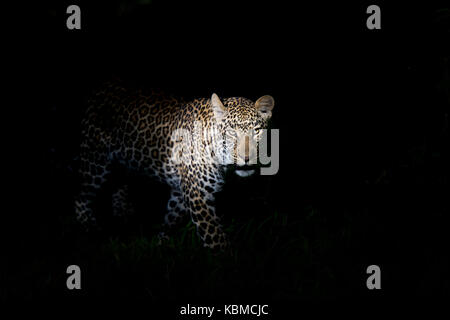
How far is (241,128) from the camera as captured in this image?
5207mm

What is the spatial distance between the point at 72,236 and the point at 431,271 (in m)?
3.22

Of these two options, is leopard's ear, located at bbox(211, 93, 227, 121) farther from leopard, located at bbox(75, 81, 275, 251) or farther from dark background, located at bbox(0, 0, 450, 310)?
dark background, located at bbox(0, 0, 450, 310)

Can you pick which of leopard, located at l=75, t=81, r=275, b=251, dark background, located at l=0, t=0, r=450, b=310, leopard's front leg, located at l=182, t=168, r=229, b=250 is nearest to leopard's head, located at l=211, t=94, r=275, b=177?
leopard, located at l=75, t=81, r=275, b=251

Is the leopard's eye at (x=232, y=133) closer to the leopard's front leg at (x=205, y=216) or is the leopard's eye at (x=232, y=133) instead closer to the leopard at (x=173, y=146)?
the leopard at (x=173, y=146)

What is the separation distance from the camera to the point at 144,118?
6.29 meters

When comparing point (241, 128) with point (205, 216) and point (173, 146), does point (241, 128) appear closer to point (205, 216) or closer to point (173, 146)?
point (205, 216)

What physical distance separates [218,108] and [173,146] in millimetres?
800

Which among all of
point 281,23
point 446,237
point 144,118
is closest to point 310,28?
point 281,23

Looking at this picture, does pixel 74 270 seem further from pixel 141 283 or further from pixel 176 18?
pixel 176 18

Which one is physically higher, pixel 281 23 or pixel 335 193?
pixel 281 23

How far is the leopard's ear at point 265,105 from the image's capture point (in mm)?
Result: 5328

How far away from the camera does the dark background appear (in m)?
5.34

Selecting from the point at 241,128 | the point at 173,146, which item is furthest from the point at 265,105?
the point at 173,146

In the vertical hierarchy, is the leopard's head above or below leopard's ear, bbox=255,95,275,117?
below
